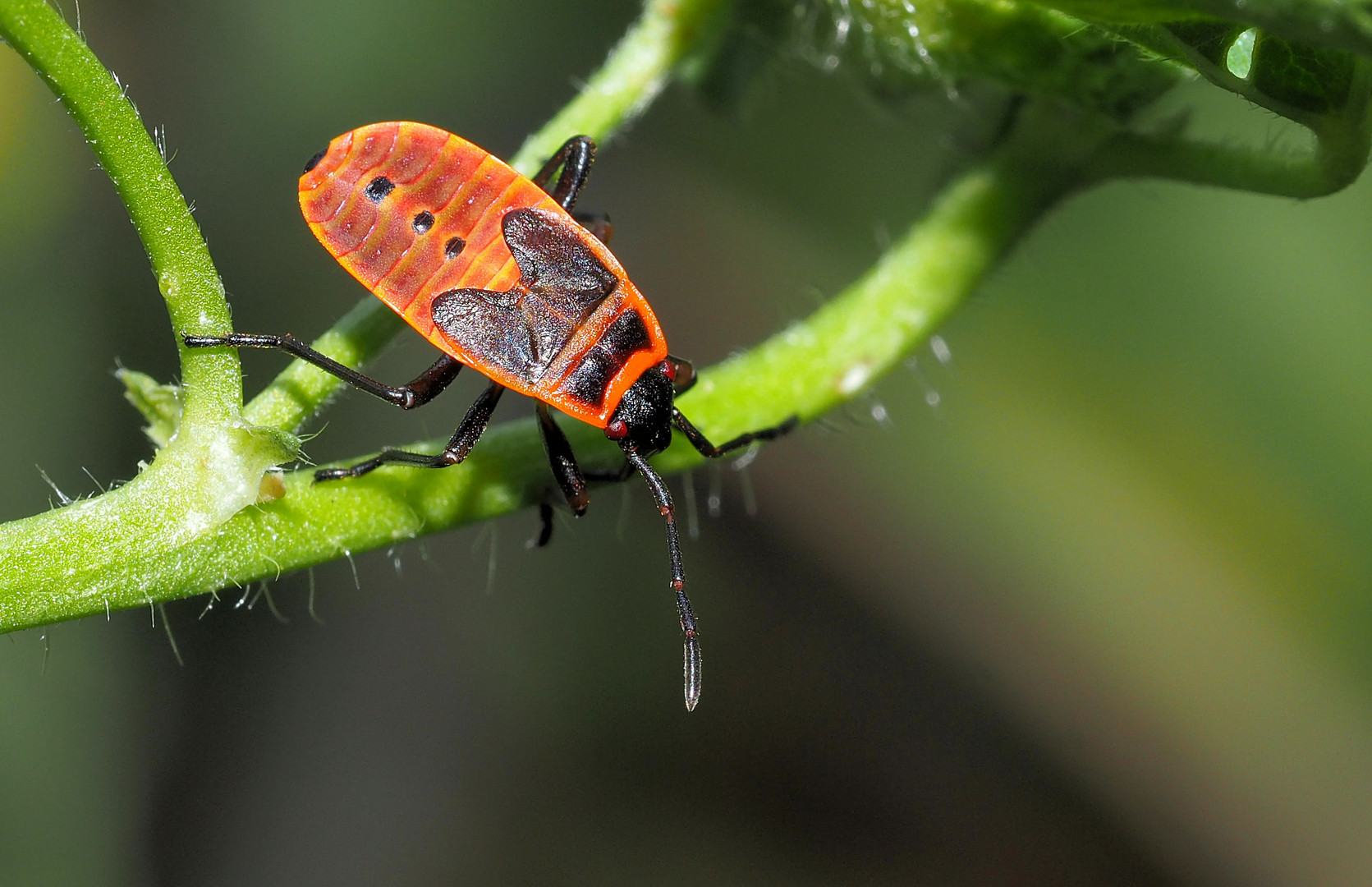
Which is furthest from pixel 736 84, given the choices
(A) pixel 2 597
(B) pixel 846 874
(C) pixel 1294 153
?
(B) pixel 846 874

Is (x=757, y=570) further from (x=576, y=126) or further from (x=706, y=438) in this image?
(x=576, y=126)

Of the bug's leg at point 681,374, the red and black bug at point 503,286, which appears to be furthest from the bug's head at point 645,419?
the bug's leg at point 681,374

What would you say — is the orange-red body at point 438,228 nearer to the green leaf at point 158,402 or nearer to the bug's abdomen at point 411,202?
the bug's abdomen at point 411,202

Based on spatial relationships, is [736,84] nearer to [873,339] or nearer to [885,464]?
[873,339]

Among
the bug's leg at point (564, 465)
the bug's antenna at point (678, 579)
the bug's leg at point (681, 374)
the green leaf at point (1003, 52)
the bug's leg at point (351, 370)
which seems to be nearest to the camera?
the bug's leg at point (351, 370)

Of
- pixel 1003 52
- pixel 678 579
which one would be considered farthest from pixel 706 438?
pixel 1003 52

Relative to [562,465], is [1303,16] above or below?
above

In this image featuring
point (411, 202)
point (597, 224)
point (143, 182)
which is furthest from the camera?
point (597, 224)
